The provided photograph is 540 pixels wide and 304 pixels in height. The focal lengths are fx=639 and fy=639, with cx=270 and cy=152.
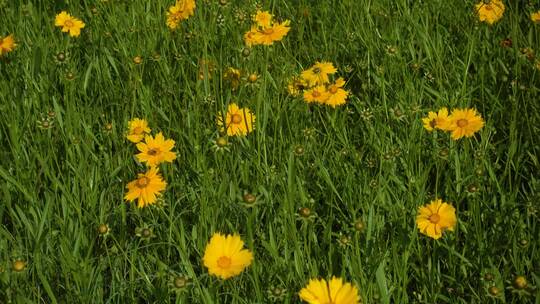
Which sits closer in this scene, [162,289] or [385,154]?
[162,289]

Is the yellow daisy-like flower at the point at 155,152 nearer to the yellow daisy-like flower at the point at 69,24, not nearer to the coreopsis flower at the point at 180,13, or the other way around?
the coreopsis flower at the point at 180,13

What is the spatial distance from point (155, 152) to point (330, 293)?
0.67 metres

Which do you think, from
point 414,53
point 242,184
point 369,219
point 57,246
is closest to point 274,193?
point 242,184

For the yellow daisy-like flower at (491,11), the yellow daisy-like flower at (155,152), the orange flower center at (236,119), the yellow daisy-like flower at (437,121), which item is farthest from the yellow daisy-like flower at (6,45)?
the yellow daisy-like flower at (491,11)

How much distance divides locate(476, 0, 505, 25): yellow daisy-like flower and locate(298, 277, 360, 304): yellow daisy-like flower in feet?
4.50

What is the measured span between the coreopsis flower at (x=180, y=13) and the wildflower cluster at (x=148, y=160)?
1.95 feet

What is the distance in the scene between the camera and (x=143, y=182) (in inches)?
61.1

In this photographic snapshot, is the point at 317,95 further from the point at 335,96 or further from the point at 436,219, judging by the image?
the point at 436,219

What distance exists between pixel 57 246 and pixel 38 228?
0.07 m

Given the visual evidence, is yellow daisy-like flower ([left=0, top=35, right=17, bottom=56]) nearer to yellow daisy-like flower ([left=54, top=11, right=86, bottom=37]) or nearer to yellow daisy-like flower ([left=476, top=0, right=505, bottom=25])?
yellow daisy-like flower ([left=54, top=11, right=86, bottom=37])

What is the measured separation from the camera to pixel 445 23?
8.52 feet

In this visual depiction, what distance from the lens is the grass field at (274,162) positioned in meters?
1.50

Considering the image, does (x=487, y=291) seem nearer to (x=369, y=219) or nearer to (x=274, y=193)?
(x=369, y=219)

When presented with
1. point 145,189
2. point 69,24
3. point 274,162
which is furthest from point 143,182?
point 69,24
